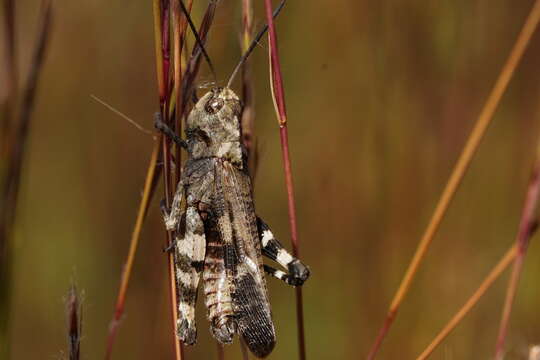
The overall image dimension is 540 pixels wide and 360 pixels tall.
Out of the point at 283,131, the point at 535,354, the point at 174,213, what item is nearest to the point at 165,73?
the point at 283,131

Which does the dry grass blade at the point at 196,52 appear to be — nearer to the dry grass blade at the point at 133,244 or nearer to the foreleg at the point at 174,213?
the dry grass blade at the point at 133,244

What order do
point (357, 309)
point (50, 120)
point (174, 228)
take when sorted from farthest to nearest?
point (50, 120)
point (357, 309)
point (174, 228)

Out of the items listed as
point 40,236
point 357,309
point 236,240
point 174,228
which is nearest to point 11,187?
point 174,228

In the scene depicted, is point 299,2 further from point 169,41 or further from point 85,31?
point 169,41

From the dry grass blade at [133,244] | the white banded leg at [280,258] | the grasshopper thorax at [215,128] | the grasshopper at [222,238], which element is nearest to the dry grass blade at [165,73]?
the dry grass blade at [133,244]

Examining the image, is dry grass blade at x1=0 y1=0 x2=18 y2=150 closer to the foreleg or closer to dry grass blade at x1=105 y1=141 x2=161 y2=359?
dry grass blade at x1=105 y1=141 x2=161 y2=359
